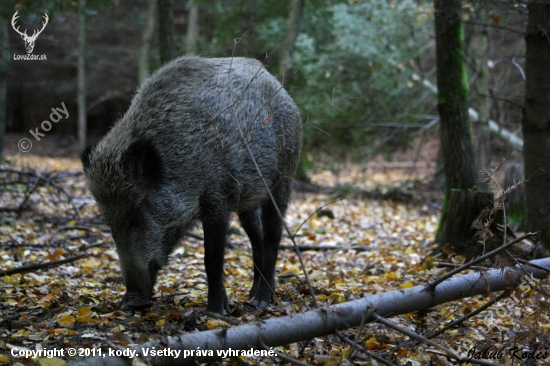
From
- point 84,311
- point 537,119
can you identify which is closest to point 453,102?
point 537,119

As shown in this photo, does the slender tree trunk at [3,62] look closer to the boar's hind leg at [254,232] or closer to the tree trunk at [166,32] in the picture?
the tree trunk at [166,32]

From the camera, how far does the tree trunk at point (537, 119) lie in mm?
5676

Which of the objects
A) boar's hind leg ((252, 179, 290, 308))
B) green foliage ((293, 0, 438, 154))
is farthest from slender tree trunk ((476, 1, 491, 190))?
boar's hind leg ((252, 179, 290, 308))

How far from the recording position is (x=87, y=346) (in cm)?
338

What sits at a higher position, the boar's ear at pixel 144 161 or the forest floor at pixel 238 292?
the boar's ear at pixel 144 161

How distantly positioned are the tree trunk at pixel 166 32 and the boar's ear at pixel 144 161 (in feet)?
14.6

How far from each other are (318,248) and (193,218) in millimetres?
3507

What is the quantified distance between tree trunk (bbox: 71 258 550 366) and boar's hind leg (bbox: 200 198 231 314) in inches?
50.9

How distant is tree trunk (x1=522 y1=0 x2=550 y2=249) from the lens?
18.6 ft

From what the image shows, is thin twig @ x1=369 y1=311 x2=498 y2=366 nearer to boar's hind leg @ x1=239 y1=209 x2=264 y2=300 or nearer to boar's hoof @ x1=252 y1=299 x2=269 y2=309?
boar's hoof @ x1=252 y1=299 x2=269 y2=309

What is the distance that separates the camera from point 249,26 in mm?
12117

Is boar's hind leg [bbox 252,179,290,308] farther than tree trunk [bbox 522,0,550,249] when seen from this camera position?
No

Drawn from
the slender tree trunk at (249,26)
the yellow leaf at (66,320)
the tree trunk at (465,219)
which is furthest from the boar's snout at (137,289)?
the slender tree trunk at (249,26)

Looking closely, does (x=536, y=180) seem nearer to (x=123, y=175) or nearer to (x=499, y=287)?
(x=499, y=287)
